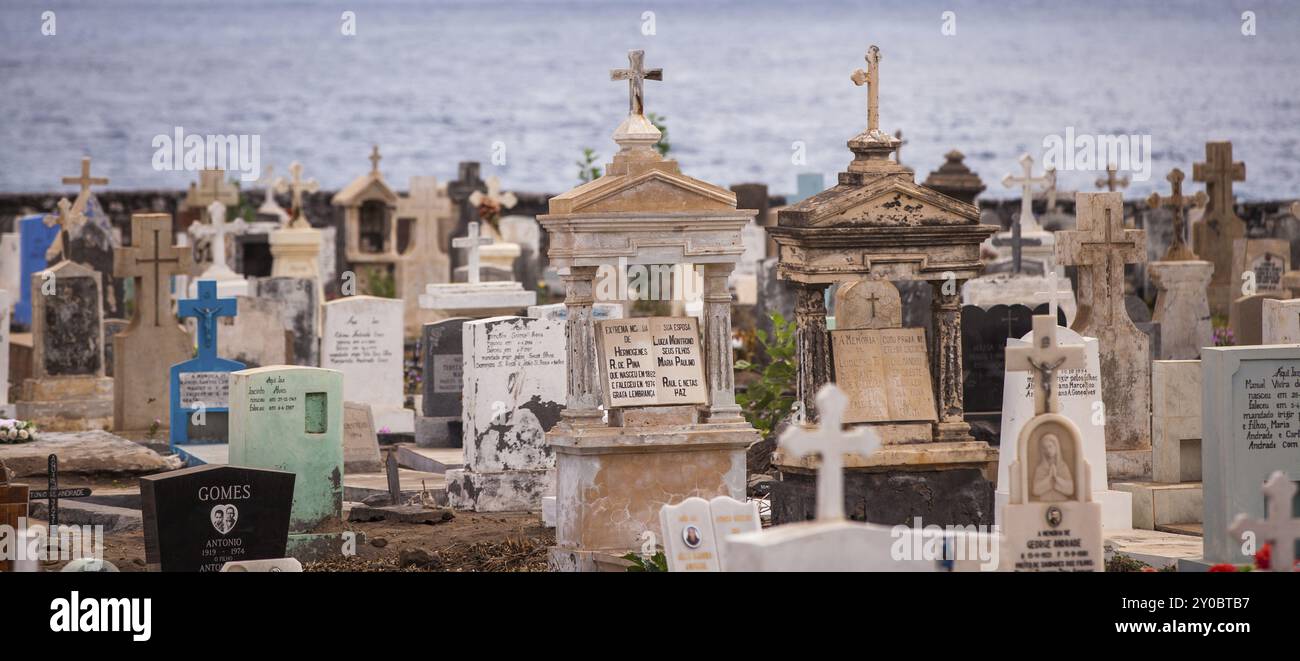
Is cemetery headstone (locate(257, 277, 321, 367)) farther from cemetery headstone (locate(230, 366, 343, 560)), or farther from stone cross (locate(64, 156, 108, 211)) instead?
cemetery headstone (locate(230, 366, 343, 560))

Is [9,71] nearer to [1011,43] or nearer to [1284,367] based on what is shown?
[1011,43]

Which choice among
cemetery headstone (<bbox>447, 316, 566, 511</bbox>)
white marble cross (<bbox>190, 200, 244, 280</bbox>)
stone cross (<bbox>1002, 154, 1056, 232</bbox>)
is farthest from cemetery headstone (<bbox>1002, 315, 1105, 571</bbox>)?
white marble cross (<bbox>190, 200, 244, 280</bbox>)

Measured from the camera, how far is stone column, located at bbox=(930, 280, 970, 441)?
11500 mm

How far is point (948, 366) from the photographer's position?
1155 centimetres

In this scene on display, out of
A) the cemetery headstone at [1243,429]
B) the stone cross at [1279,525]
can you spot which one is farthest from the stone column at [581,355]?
the stone cross at [1279,525]

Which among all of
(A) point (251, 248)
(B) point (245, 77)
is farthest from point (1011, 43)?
(A) point (251, 248)

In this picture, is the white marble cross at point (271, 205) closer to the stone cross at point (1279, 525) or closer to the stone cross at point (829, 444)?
the stone cross at point (829, 444)

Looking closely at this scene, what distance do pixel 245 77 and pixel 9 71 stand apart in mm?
10371

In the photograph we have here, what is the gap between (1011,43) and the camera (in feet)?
300

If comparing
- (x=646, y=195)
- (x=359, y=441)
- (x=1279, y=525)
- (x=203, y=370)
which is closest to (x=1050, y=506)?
(x=1279, y=525)

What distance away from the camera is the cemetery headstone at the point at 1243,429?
10.4m

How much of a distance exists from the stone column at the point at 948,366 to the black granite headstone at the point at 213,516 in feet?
12.3

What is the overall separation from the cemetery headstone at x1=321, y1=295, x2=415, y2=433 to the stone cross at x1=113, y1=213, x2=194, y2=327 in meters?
1.38

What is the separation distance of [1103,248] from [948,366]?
265 cm
